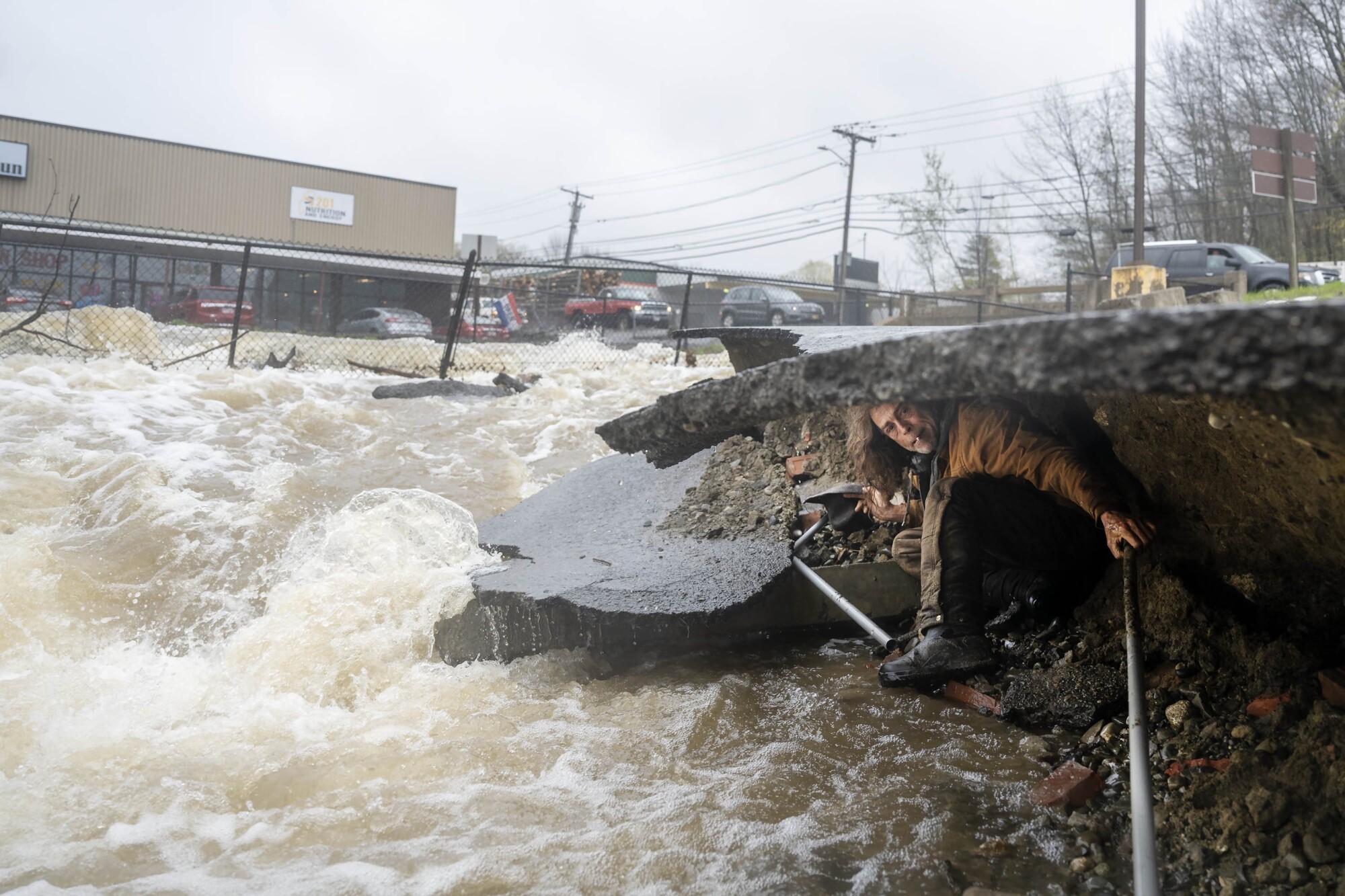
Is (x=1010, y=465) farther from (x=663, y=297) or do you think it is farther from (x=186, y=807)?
(x=663, y=297)

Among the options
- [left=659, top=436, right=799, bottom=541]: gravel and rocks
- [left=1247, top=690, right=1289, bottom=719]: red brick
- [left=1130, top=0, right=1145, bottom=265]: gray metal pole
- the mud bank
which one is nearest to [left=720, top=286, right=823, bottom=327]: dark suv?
[left=1130, top=0, right=1145, bottom=265]: gray metal pole

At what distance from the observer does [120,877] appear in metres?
2.13

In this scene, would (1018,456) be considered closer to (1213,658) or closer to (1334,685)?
(1213,658)

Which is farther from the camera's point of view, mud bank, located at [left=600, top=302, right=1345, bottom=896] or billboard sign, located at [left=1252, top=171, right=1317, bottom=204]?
billboard sign, located at [left=1252, top=171, right=1317, bottom=204]

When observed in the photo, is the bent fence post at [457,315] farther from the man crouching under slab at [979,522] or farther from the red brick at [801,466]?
the man crouching under slab at [979,522]

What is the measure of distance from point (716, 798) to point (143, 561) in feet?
11.3

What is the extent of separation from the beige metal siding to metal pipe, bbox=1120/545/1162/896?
28.8 m

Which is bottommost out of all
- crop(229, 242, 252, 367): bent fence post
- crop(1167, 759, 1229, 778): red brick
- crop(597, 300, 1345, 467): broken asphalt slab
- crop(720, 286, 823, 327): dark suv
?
crop(1167, 759, 1229, 778): red brick

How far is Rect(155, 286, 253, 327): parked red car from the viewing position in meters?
10.2

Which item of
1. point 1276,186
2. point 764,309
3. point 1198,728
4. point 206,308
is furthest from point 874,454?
point 764,309

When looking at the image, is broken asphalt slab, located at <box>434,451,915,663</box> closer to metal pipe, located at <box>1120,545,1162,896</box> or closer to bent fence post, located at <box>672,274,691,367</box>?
metal pipe, located at <box>1120,545,1162,896</box>

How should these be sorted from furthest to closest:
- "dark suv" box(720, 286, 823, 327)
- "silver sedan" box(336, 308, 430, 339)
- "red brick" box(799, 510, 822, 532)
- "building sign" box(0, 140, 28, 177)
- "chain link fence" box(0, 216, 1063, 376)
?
"building sign" box(0, 140, 28, 177) < "dark suv" box(720, 286, 823, 327) < "silver sedan" box(336, 308, 430, 339) < "chain link fence" box(0, 216, 1063, 376) < "red brick" box(799, 510, 822, 532)

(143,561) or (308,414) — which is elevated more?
(308,414)

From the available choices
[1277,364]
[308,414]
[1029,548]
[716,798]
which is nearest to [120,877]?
[716,798]
